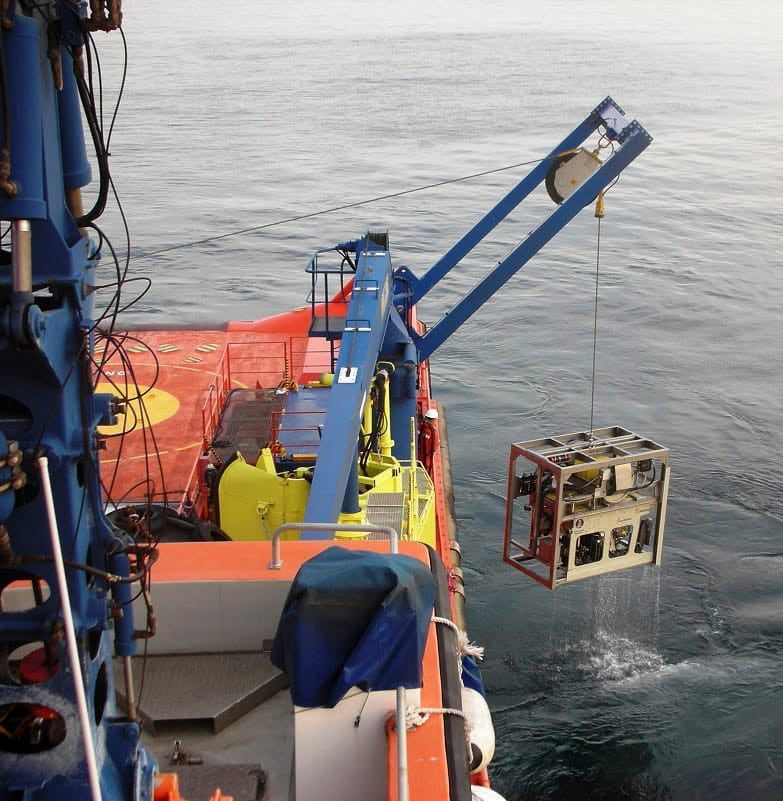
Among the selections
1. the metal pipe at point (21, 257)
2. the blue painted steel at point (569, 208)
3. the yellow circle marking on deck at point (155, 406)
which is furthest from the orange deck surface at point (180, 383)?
the metal pipe at point (21, 257)

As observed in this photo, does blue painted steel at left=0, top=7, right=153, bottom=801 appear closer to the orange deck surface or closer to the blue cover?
the blue cover

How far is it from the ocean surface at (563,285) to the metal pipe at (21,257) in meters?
13.9

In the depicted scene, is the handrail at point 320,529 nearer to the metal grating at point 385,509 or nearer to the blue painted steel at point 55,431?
the blue painted steel at point 55,431

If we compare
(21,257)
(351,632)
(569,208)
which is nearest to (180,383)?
(569,208)

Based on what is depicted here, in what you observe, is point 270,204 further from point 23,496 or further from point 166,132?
point 23,496

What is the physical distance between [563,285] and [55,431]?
39.2 meters

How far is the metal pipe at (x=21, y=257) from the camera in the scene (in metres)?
5.05

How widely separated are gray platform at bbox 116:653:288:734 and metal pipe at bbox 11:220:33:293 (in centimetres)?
440

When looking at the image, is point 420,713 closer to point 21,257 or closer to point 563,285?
point 21,257

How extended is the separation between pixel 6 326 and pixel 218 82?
80.7m

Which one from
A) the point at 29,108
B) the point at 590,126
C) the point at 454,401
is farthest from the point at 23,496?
the point at 454,401

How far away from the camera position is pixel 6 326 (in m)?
4.98

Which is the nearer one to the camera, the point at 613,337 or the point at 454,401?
the point at 454,401

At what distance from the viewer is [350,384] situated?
1364 cm
